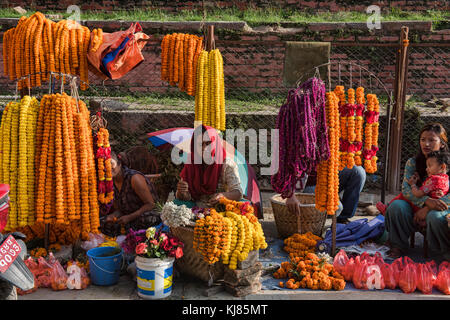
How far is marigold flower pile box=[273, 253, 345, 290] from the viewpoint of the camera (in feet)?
11.7

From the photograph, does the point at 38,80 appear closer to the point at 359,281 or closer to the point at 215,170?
the point at 215,170

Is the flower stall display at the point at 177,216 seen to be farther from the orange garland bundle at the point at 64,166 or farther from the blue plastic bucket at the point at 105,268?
the orange garland bundle at the point at 64,166

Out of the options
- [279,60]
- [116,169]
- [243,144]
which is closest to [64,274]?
[116,169]

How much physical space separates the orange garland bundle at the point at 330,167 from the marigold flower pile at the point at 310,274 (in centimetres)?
51

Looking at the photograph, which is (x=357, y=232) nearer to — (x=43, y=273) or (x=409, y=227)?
(x=409, y=227)

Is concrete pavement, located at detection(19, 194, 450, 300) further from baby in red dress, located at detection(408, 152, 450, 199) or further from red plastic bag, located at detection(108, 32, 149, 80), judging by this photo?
red plastic bag, located at detection(108, 32, 149, 80)

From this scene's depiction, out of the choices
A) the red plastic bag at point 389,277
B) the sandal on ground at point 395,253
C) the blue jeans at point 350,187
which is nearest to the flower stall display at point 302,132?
the red plastic bag at point 389,277

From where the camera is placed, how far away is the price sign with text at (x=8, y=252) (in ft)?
8.13

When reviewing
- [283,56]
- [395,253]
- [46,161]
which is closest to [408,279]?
[395,253]

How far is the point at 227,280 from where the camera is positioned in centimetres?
353

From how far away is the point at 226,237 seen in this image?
3.37 meters

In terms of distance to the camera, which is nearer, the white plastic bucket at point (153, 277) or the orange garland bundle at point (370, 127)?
the white plastic bucket at point (153, 277)

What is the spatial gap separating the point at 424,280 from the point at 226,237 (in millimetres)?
1643

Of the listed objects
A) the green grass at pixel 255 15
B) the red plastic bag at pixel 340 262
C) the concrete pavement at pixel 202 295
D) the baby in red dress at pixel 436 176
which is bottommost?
the concrete pavement at pixel 202 295
